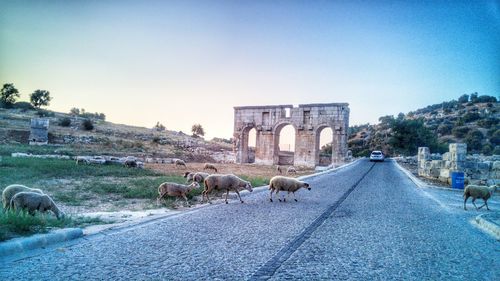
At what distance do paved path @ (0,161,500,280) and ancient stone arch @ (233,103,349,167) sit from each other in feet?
86.5

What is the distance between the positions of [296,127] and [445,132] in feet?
152

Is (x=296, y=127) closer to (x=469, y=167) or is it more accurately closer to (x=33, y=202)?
(x=469, y=167)

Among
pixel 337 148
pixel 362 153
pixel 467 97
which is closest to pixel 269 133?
pixel 337 148

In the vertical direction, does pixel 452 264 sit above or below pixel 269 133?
below

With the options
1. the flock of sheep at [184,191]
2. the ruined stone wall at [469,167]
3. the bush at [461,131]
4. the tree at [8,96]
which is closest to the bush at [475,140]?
the bush at [461,131]

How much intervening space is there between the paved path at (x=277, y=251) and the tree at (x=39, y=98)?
64558 mm

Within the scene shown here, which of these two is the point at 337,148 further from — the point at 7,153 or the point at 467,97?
the point at 467,97

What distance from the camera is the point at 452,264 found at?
4.34 m

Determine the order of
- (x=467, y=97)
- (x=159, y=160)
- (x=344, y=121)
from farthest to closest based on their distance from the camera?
(x=467, y=97), (x=344, y=121), (x=159, y=160)

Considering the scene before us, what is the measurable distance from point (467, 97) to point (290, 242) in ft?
331

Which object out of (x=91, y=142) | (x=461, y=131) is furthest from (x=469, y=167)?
(x=461, y=131)

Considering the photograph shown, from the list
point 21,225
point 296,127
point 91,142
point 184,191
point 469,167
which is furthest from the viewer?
point 296,127

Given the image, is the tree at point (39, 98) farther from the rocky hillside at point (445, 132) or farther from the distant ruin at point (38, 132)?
the rocky hillside at point (445, 132)

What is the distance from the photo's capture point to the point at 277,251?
4633mm
